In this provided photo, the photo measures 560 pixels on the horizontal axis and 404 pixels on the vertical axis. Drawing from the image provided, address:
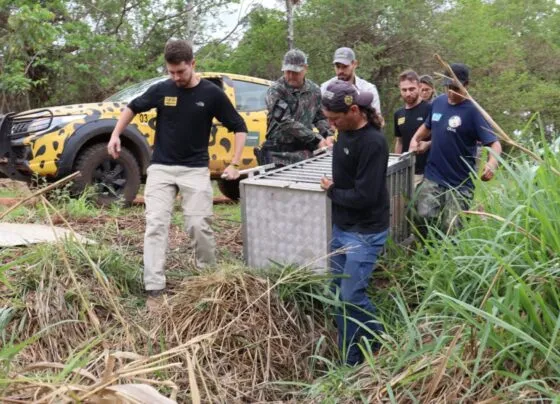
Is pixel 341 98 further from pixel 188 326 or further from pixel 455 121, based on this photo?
pixel 188 326

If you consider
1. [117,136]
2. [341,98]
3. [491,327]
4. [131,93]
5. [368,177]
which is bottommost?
[491,327]

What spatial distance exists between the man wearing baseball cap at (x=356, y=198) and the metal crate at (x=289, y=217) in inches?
5.6

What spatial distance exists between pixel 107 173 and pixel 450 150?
453 cm

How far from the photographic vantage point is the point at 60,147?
7.61 m

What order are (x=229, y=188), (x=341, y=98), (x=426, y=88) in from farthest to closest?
(x=229, y=188)
(x=426, y=88)
(x=341, y=98)

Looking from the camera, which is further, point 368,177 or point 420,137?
point 420,137

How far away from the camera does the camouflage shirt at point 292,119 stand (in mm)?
5551

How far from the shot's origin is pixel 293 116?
18.5 feet

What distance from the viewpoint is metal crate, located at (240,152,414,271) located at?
4047mm

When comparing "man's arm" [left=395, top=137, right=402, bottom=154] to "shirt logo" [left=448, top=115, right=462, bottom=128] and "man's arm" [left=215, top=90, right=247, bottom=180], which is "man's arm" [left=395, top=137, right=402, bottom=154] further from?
"man's arm" [left=215, top=90, right=247, bottom=180]

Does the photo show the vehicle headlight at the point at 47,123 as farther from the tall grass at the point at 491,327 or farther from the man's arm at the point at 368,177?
the tall grass at the point at 491,327

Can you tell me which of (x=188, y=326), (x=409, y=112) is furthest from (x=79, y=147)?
(x=188, y=326)

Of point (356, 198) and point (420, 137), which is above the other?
point (420, 137)

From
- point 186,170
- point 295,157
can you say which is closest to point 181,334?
point 186,170
